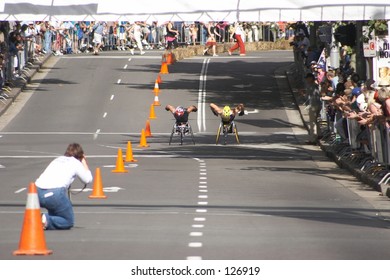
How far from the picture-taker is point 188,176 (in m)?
27.2

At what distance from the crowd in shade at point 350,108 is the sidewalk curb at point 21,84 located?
12.1m

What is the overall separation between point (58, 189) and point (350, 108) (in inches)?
556

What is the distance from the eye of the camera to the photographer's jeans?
16.5 metres

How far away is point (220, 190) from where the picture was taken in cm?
2383

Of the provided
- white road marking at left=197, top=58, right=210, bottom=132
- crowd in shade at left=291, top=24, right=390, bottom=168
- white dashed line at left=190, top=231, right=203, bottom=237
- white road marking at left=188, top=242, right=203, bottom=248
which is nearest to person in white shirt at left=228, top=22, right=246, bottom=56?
white road marking at left=197, top=58, right=210, bottom=132

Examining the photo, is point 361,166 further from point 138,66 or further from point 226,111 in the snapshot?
point 138,66

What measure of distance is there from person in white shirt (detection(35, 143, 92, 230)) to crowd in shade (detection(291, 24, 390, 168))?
828 cm

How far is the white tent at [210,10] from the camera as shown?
23844 millimetres

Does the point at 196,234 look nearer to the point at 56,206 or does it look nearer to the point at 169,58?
the point at 56,206

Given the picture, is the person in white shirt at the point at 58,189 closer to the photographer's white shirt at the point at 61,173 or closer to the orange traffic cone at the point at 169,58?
the photographer's white shirt at the point at 61,173

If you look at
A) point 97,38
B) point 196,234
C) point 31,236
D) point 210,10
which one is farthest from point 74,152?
point 97,38

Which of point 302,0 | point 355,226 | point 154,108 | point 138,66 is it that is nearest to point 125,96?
point 154,108

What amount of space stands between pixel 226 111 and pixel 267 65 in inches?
1132

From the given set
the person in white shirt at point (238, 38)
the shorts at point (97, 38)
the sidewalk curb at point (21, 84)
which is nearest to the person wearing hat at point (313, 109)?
the sidewalk curb at point (21, 84)
